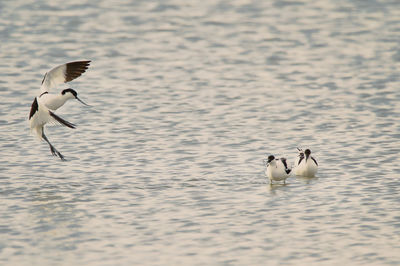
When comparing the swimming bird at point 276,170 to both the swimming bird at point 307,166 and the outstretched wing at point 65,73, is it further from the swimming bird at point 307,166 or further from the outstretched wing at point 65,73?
the outstretched wing at point 65,73

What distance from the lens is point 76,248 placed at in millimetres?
13656

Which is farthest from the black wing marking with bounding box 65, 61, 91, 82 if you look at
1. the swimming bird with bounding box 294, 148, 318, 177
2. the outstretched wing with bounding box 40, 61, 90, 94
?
the swimming bird with bounding box 294, 148, 318, 177

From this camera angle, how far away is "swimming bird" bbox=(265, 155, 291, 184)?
16.6 metres

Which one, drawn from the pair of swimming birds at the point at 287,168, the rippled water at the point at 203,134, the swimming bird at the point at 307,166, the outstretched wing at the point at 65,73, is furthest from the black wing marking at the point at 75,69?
the swimming bird at the point at 307,166

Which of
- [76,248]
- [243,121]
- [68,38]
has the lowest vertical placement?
[76,248]

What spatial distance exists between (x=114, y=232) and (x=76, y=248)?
34.2 inches

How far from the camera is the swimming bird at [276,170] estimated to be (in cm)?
1664

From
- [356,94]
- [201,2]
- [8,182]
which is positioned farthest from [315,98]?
[201,2]

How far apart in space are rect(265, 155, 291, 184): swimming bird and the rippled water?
27 centimetres

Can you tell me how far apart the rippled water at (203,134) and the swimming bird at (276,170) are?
0.27 m

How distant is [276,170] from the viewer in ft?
54.7

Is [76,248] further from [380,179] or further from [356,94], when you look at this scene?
[356,94]

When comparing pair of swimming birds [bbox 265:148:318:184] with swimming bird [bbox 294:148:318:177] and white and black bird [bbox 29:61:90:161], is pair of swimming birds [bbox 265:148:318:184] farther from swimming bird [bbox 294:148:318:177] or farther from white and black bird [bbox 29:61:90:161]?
white and black bird [bbox 29:61:90:161]

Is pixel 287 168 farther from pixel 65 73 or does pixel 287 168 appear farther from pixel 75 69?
pixel 65 73
